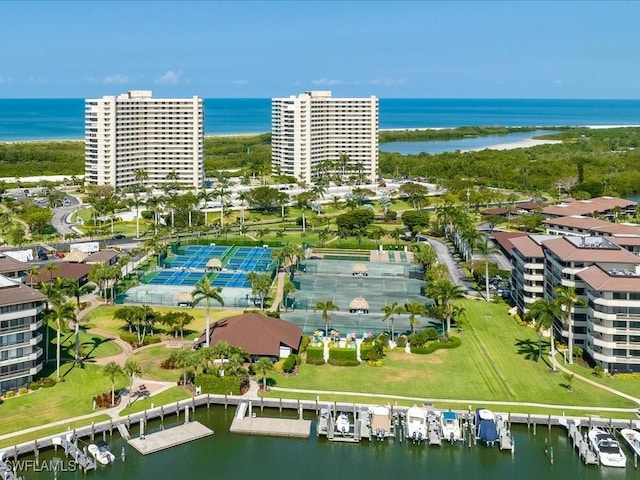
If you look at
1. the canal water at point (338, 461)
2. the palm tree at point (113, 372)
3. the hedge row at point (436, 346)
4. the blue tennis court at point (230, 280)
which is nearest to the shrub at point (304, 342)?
the hedge row at point (436, 346)

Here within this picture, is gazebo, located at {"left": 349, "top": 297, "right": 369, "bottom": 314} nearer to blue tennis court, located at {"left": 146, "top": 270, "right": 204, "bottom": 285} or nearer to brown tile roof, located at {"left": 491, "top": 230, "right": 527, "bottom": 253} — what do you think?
blue tennis court, located at {"left": 146, "top": 270, "right": 204, "bottom": 285}

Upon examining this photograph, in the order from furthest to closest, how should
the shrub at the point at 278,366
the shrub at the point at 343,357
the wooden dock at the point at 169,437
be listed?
the shrub at the point at 343,357, the shrub at the point at 278,366, the wooden dock at the point at 169,437

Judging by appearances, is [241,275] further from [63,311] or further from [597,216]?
[597,216]

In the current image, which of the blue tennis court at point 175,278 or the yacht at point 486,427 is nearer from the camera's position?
the yacht at point 486,427

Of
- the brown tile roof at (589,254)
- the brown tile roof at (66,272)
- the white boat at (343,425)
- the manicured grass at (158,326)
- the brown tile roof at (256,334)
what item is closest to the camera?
the white boat at (343,425)

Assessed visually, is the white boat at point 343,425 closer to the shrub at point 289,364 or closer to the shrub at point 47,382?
the shrub at point 289,364

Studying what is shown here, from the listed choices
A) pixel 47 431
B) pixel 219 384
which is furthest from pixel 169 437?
pixel 47 431

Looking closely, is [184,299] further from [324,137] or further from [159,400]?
[324,137]

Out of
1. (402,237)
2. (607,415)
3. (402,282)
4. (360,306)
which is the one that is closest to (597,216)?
(402,237)
